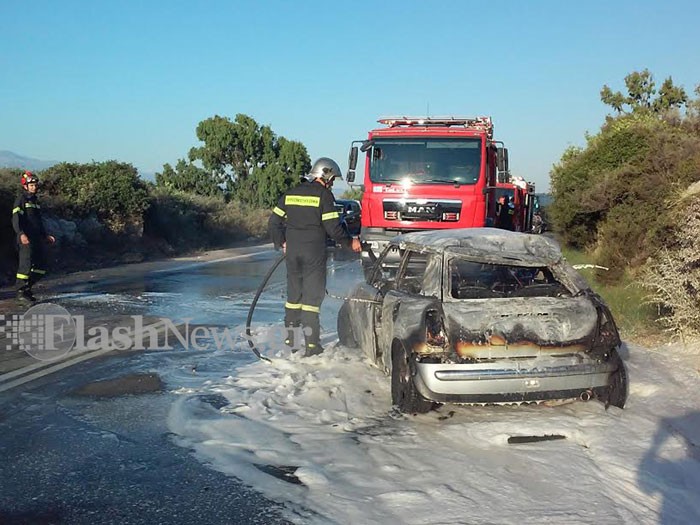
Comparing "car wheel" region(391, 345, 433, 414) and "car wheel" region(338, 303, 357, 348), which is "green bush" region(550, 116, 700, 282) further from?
"car wheel" region(391, 345, 433, 414)

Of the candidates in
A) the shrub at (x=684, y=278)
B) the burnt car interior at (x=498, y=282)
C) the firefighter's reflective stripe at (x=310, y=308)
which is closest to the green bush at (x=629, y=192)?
the shrub at (x=684, y=278)

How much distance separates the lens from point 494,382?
5277mm

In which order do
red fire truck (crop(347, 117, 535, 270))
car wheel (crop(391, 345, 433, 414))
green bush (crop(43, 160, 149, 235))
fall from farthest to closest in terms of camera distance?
1. green bush (crop(43, 160, 149, 235))
2. red fire truck (crop(347, 117, 535, 270))
3. car wheel (crop(391, 345, 433, 414))

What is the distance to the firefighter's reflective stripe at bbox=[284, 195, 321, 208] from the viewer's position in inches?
305

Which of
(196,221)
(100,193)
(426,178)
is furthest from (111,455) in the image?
(196,221)

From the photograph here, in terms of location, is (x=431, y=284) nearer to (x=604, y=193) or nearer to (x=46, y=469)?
(x=46, y=469)

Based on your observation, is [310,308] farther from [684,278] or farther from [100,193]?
[100,193]

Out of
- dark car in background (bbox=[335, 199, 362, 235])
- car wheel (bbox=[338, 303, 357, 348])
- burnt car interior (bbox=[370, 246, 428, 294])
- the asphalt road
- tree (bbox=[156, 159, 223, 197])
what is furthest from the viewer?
tree (bbox=[156, 159, 223, 197])

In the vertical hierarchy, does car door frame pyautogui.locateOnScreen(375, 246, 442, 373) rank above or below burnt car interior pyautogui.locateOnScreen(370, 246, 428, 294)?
below

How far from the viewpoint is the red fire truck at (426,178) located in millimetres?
12742

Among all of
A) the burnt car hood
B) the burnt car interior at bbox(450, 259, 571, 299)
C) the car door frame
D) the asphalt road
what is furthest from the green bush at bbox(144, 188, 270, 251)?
the burnt car hood

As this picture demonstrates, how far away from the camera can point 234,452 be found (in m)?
4.82

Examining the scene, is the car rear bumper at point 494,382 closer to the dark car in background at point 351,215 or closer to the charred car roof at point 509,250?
the charred car roof at point 509,250

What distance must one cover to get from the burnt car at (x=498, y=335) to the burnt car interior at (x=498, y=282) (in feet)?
0.05
